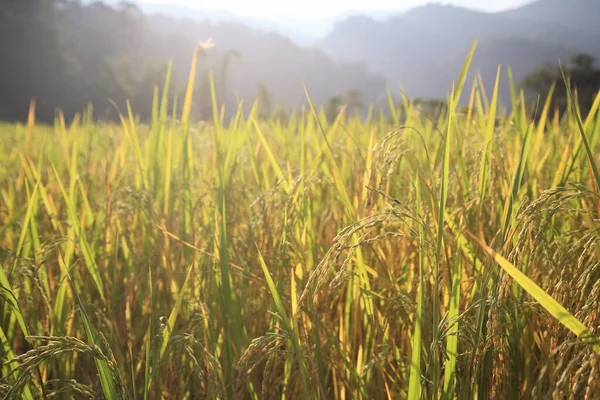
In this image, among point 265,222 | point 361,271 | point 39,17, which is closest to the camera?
point 361,271

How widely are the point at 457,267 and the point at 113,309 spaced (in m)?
0.73

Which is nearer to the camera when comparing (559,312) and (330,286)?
(559,312)

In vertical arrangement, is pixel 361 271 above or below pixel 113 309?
above

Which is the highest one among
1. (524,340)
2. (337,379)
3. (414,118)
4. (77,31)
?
(77,31)

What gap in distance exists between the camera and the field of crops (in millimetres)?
595

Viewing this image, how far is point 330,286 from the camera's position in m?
0.61

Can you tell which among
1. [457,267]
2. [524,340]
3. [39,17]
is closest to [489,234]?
[524,340]

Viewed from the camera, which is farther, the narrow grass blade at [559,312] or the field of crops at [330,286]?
the field of crops at [330,286]

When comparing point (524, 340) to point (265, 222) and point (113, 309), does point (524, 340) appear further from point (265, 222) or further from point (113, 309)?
point (113, 309)

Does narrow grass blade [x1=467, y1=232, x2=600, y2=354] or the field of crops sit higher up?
narrow grass blade [x1=467, y1=232, x2=600, y2=354]

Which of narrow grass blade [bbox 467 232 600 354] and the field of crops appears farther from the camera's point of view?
the field of crops

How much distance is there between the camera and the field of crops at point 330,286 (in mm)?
595

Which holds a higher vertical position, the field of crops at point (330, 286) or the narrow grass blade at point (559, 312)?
the narrow grass blade at point (559, 312)

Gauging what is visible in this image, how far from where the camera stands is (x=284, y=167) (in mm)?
1584
